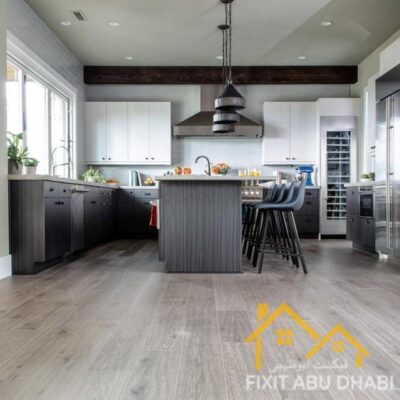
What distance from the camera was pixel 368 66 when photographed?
6.24 m

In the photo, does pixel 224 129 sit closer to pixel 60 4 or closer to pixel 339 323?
pixel 60 4

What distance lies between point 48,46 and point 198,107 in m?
2.63

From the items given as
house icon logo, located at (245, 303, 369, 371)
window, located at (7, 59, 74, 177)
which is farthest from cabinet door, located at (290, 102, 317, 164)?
house icon logo, located at (245, 303, 369, 371)

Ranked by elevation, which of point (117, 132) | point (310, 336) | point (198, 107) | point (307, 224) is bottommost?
point (310, 336)

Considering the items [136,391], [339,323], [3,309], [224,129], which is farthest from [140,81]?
[136,391]

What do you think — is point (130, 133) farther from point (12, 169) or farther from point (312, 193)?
point (12, 169)

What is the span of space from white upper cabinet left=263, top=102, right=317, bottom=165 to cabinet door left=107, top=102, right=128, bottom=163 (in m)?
2.28

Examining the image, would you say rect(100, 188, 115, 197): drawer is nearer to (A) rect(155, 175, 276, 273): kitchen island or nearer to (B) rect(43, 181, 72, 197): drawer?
(B) rect(43, 181, 72, 197): drawer

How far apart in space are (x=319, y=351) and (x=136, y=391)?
2.58ft

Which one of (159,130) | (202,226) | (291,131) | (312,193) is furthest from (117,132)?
(202,226)

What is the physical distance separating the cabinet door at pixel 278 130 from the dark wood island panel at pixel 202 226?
3417 mm

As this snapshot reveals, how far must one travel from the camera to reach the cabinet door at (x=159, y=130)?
662 centimetres

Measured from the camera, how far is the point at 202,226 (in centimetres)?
346

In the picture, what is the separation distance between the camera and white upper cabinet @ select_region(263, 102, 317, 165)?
665 cm
